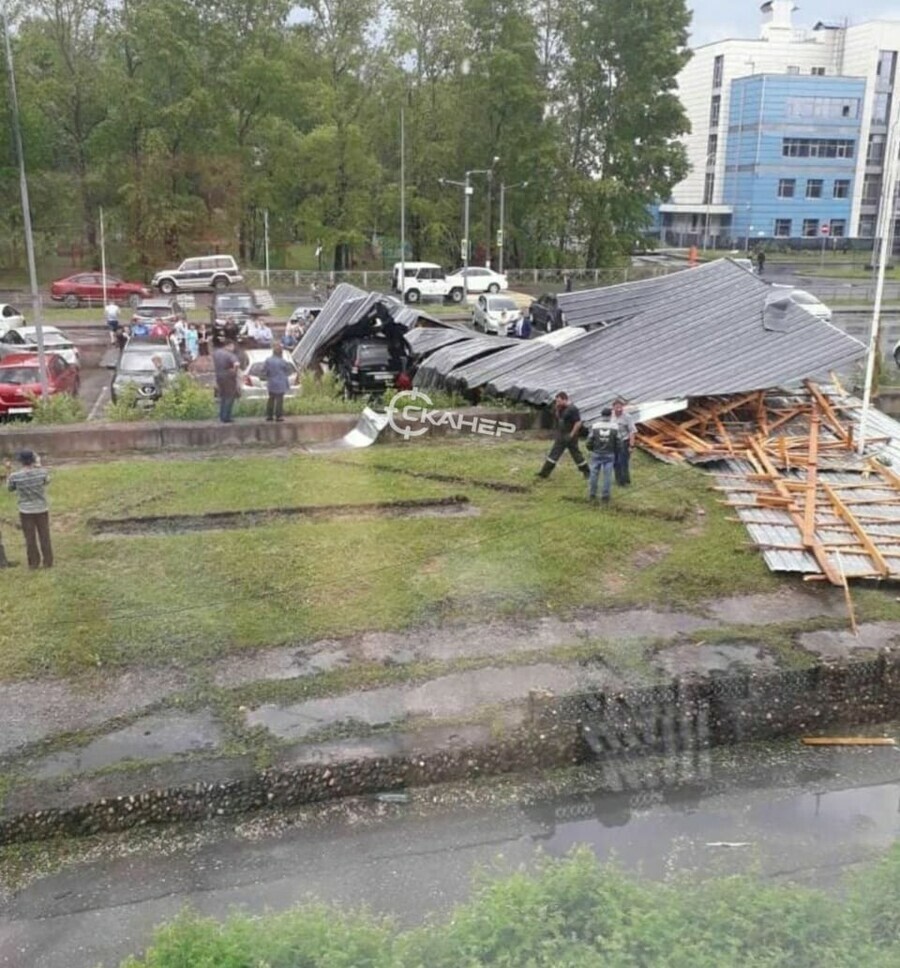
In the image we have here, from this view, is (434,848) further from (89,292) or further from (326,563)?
(89,292)

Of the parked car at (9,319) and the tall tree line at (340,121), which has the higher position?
the tall tree line at (340,121)

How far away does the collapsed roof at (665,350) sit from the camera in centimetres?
1591

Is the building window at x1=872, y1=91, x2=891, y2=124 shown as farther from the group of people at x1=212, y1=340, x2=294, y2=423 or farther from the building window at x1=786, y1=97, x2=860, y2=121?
the group of people at x1=212, y1=340, x2=294, y2=423

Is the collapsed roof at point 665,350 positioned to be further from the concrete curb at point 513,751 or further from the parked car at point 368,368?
the concrete curb at point 513,751

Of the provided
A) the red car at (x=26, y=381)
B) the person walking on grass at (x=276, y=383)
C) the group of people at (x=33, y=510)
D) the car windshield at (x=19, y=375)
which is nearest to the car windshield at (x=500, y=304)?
the red car at (x=26, y=381)

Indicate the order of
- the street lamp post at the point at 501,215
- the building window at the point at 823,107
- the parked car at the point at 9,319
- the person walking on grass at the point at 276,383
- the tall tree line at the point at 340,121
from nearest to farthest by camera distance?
the person walking on grass at the point at 276,383
the parked car at the point at 9,319
the tall tree line at the point at 340,121
the street lamp post at the point at 501,215
the building window at the point at 823,107

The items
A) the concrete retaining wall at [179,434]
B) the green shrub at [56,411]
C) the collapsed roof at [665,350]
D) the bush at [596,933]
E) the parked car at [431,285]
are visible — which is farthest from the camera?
the parked car at [431,285]

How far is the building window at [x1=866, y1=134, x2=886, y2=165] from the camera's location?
50025mm

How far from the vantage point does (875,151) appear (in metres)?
53.0

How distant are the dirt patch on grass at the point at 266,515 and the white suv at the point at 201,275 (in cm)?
3463

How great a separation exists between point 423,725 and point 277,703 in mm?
1259

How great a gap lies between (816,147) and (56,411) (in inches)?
2162

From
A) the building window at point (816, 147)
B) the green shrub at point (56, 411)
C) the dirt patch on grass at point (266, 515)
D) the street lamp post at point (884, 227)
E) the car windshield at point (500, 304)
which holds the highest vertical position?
the building window at point (816, 147)

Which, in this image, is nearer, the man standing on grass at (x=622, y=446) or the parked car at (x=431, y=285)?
the man standing on grass at (x=622, y=446)
